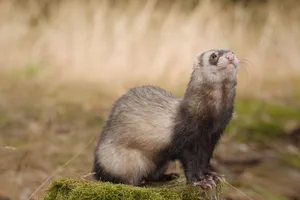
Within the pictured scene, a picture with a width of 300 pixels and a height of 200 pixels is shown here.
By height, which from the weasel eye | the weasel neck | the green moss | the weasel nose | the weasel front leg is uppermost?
the weasel nose

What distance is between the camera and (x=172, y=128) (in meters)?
4.96

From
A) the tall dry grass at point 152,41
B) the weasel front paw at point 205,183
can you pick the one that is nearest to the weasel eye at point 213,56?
the weasel front paw at point 205,183

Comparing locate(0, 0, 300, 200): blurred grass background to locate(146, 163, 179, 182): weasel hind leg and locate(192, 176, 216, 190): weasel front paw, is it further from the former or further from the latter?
locate(192, 176, 216, 190): weasel front paw

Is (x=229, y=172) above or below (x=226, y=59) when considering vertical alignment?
below

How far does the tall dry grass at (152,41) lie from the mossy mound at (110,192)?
4.95m

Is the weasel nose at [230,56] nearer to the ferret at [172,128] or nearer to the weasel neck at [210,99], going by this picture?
the ferret at [172,128]

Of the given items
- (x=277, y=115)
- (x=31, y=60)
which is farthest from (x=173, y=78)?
(x=31, y=60)

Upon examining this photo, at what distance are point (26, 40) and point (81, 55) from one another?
3.59ft

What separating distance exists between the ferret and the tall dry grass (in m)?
4.27

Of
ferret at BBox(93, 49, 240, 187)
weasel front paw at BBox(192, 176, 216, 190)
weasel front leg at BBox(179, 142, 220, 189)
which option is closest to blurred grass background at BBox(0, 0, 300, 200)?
ferret at BBox(93, 49, 240, 187)

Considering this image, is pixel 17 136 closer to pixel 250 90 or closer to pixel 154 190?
pixel 250 90

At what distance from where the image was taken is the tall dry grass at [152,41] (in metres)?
9.70

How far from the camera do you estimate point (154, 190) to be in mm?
4430

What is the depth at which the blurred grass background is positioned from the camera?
9.24m
